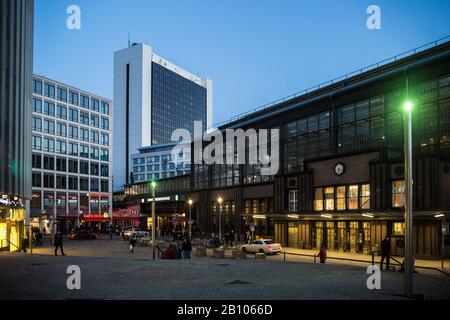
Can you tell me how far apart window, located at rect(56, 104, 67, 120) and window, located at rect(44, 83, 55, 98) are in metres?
2.74

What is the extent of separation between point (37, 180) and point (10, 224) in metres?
53.1

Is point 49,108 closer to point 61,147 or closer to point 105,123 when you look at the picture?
point 61,147

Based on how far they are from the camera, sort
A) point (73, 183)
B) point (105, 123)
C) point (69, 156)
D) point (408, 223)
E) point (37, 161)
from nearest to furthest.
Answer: point (408, 223), point (37, 161), point (69, 156), point (73, 183), point (105, 123)

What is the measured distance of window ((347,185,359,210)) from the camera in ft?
137

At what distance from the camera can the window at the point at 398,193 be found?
37.1 meters

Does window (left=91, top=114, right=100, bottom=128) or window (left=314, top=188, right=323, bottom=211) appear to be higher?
window (left=91, top=114, right=100, bottom=128)

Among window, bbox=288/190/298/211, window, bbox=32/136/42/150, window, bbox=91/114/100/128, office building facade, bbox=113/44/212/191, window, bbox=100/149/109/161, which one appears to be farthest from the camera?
office building facade, bbox=113/44/212/191

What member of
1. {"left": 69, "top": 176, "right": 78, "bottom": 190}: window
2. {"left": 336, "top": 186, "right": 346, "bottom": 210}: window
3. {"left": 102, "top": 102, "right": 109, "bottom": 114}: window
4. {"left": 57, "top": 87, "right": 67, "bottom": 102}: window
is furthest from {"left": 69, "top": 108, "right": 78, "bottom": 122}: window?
{"left": 336, "top": 186, "right": 346, "bottom": 210}: window

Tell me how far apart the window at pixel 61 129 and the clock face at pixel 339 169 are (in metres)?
68.4

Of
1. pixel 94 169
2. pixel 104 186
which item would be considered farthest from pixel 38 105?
pixel 104 186

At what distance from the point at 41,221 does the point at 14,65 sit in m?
56.7

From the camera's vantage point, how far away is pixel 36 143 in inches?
3516

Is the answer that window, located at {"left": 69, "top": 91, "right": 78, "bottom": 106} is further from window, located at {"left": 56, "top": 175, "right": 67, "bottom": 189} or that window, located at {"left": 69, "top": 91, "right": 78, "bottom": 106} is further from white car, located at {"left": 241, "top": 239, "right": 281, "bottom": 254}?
white car, located at {"left": 241, "top": 239, "right": 281, "bottom": 254}

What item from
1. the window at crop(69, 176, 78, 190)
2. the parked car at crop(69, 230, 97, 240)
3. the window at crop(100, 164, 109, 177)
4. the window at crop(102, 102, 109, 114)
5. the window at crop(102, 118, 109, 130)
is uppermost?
the window at crop(102, 102, 109, 114)
